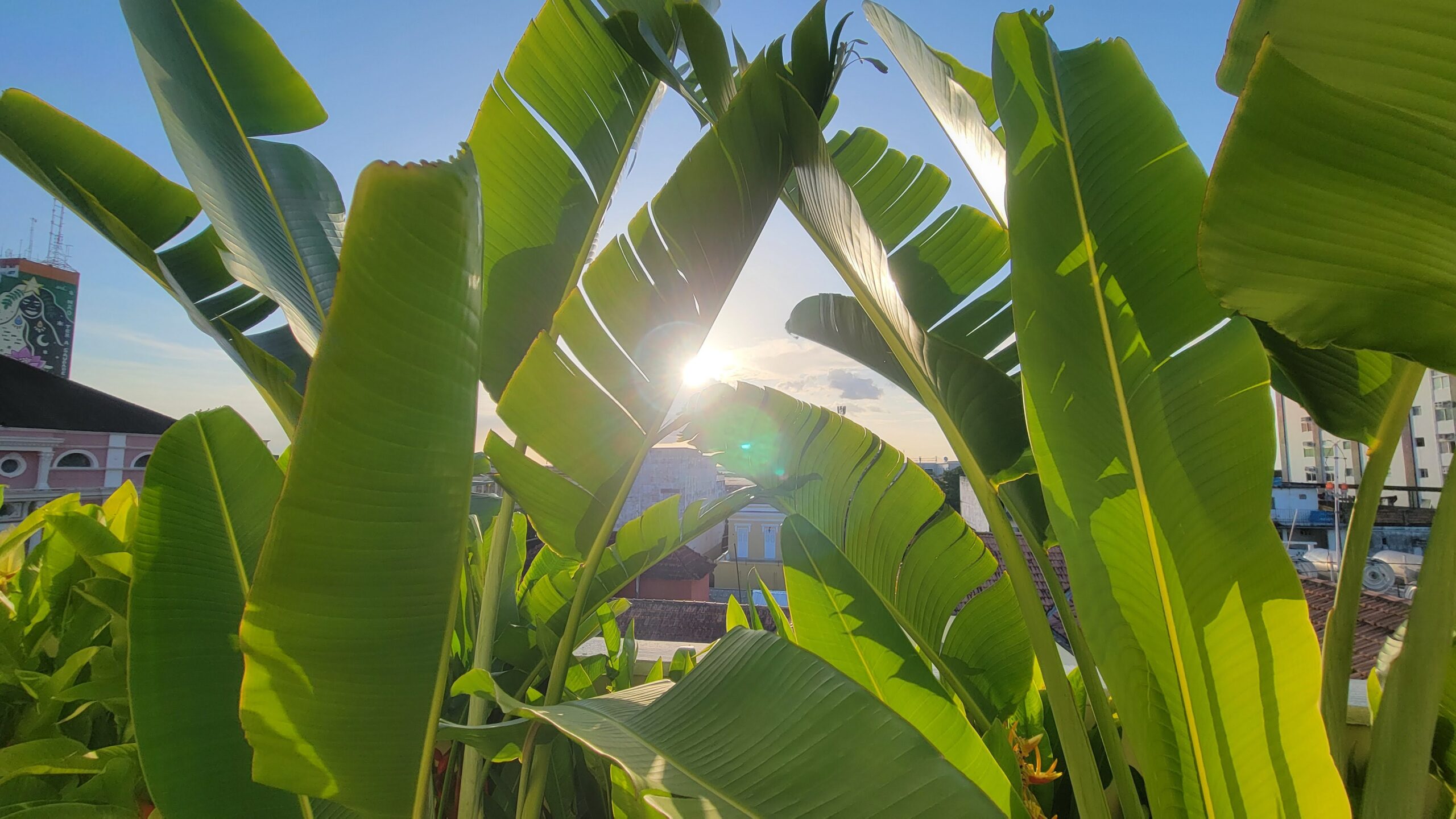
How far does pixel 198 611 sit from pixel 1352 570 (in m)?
1.19

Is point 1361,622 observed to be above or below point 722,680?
below

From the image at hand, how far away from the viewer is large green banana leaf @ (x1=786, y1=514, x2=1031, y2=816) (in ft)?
2.62

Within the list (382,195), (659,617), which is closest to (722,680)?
(382,195)

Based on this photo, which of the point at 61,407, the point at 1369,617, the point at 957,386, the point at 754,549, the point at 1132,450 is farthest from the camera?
the point at 754,549

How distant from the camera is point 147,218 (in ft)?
3.21

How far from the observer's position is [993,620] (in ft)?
2.83

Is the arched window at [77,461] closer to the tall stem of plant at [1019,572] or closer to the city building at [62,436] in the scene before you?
the city building at [62,436]

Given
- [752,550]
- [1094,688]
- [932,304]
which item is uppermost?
[932,304]

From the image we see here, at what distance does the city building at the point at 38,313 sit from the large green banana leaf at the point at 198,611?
904 inches

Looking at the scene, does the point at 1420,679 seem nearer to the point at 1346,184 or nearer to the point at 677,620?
the point at 1346,184

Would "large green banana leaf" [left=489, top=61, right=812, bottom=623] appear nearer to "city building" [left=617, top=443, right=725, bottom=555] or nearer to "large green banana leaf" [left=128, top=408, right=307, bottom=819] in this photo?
"large green banana leaf" [left=128, top=408, right=307, bottom=819]

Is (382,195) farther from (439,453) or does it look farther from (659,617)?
(659,617)

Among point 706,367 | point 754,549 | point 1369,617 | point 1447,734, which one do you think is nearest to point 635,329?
point 706,367

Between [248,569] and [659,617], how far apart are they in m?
2.30
